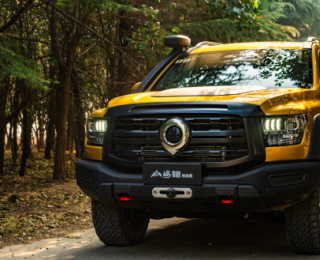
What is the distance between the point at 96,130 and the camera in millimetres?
4734

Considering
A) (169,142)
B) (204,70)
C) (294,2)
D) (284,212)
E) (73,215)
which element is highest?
(294,2)

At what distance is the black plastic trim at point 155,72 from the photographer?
18.1ft

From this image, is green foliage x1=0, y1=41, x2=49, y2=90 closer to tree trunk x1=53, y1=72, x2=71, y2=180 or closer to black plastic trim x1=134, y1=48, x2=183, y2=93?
black plastic trim x1=134, y1=48, x2=183, y2=93

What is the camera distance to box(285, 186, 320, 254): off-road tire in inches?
169

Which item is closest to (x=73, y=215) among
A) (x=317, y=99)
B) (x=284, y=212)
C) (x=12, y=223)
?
(x=12, y=223)

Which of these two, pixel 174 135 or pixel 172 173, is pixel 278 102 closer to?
pixel 174 135

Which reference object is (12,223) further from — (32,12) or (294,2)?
(294,2)

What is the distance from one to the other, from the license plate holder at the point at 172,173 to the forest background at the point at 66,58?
7.94 feet

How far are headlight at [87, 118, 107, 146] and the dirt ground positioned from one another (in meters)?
1.84

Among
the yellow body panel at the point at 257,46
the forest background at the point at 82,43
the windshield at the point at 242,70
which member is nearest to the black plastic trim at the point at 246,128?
the windshield at the point at 242,70

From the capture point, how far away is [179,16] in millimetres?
15320

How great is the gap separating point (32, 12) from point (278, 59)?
7779 mm

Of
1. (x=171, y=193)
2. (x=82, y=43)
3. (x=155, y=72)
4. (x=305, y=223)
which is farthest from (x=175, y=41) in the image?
(x=82, y=43)

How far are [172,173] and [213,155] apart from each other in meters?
0.40
